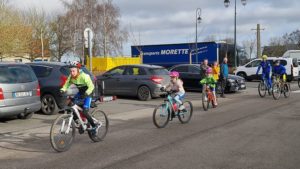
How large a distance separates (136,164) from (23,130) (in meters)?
4.50

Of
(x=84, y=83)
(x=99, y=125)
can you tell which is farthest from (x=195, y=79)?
(x=84, y=83)

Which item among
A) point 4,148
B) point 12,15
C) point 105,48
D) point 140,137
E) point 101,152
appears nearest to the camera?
point 101,152

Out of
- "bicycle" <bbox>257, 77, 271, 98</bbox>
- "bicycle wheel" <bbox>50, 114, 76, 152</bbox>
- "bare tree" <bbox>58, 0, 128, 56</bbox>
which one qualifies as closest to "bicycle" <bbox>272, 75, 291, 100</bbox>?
"bicycle" <bbox>257, 77, 271, 98</bbox>

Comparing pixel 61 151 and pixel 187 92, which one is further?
pixel 187 92

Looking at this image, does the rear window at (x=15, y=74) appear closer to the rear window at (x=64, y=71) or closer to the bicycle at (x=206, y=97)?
the rear window at (x=64, y=71)

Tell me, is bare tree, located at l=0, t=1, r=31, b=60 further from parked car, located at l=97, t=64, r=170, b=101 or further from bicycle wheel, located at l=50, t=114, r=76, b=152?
bicycle wheel, located at l=50, t=114, r=76, b=152

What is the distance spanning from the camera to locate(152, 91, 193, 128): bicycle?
1019 cm

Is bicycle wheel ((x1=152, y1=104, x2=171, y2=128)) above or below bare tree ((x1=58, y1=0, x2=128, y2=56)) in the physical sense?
below

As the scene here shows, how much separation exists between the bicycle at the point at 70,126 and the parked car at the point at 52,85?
4.24 m

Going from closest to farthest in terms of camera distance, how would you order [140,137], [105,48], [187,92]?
[140,137]
[187,92]
[105,48]

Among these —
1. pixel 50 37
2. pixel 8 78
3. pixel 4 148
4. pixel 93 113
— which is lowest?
pixel 4 148

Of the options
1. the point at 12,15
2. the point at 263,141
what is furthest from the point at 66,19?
the point at 263,141

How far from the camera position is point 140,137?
8.98m

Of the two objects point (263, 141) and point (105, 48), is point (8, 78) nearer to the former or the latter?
point (263, 141)
